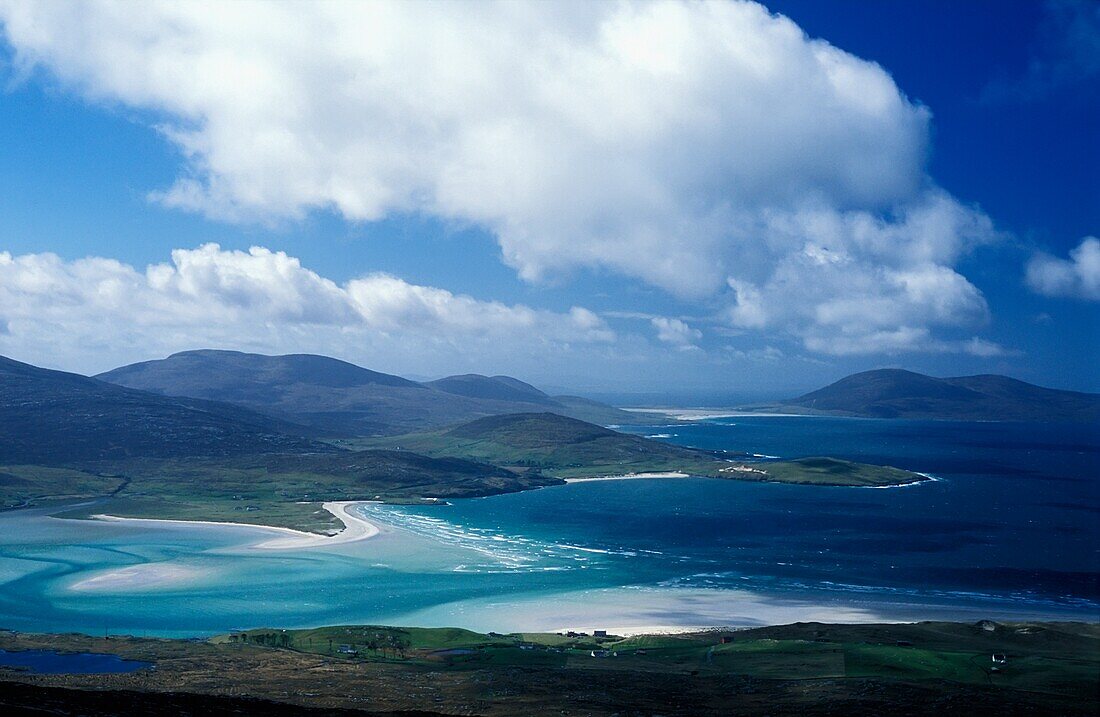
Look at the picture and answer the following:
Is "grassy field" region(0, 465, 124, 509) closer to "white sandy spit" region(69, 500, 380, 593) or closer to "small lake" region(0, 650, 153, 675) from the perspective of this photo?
"white sandy spit" region(69, 500, 380, 593)

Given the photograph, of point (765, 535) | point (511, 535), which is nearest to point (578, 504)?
point (511, 535)

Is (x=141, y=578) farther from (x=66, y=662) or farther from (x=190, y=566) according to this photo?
(x=66, y=662)

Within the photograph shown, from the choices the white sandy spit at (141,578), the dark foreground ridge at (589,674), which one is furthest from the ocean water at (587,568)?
the dark foreground ridge at (589,674)

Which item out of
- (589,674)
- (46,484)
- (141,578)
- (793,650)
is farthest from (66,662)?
(46,484)

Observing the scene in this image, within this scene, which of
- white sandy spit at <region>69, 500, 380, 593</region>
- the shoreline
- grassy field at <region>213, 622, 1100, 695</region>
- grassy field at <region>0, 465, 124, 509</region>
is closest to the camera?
grassy field at <region>213, 622, 1100, 695</region>

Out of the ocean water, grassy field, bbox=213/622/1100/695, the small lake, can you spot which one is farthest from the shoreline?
the small lake

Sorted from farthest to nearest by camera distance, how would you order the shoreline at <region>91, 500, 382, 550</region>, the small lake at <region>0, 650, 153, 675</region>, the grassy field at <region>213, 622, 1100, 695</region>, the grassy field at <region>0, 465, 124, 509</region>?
1. the grassy field at <region>0, 465, 124, 509</region>
2. the shoreline at <region>91, 500, 382, 550</region>
3. the small lake at <region>0, 650, 153, 675</region>
4. the grassy field at <region>213, 622, 1100, 695</region>
